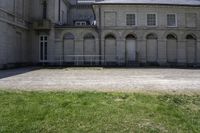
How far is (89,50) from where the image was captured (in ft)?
119

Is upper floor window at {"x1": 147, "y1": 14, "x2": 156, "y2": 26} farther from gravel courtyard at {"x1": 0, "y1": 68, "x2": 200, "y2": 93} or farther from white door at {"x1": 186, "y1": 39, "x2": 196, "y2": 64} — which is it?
gravel courtyard at {"x1": 0, "y1": 68, "x2": 200, "y2": 93}

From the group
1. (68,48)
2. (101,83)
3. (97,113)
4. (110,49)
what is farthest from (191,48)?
(97,113)

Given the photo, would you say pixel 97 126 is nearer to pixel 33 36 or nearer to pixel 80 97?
pixel 80 97

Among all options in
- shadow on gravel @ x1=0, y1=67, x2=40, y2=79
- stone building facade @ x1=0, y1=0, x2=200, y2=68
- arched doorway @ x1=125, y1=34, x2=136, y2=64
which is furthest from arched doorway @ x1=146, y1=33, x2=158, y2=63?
shadow on gravel @ x1=0, y1=67, x2=40, y2=79

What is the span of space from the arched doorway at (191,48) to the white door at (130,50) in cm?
669

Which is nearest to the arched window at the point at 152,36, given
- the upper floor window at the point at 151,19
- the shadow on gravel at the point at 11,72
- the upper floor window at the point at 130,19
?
the upper floor window at the point at 151,19

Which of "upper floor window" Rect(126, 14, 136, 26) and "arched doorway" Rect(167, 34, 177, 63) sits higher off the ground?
"upper floor window" Rect(126, 14, 136, 26)

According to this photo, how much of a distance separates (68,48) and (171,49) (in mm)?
12755

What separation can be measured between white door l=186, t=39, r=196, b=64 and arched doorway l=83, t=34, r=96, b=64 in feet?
38.5

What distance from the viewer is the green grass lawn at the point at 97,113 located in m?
6.97

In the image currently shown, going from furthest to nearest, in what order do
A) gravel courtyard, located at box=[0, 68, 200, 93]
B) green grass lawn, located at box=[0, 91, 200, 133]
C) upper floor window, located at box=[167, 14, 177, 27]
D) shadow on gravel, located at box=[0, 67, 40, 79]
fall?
Answer: upper floor window, located at box=[167, 14, 177, 27], shadow on gravel, located at box=[0, 67, 40, 79], gravel courtyard, located at box=[0, 68, 200, 93], green grass lawn, located at box=[0, 91, 200, 133]

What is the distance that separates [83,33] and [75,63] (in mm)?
3881

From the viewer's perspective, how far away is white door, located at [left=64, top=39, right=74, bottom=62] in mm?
36094

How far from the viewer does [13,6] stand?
1214 inches
